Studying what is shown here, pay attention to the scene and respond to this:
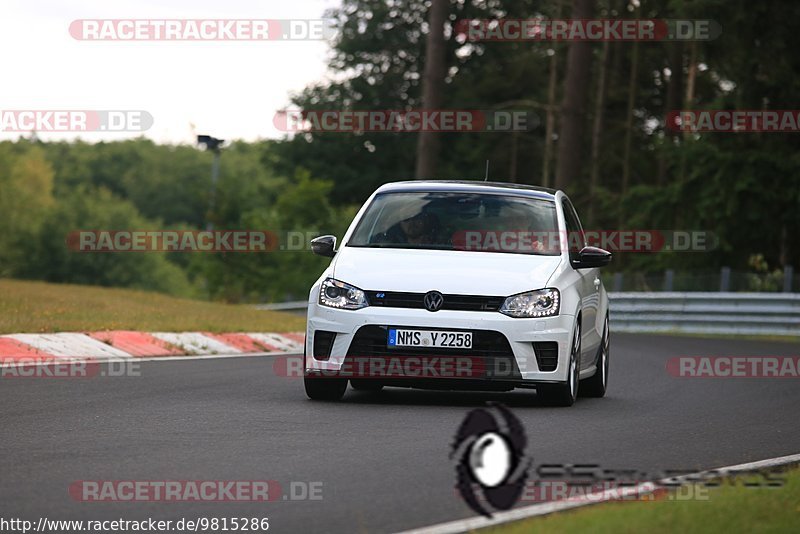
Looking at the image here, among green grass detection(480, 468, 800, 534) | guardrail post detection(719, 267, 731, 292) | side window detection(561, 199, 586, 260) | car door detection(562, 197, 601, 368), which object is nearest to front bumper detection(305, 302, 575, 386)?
car door detection(562, 197, 601, 368)

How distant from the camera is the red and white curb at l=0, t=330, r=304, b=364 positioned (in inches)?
593

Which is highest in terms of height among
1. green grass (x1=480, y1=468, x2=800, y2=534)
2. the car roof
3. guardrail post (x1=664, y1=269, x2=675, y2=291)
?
the car roof

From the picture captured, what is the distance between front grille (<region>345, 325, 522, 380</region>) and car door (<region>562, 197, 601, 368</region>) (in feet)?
3.90

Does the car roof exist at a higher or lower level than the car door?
higher

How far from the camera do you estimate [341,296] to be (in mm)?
11422

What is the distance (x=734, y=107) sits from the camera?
34.7m

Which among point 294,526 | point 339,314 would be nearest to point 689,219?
point 339,314

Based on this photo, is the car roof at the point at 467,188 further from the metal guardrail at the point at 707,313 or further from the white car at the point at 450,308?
the metal guardrail at the point at 707,313

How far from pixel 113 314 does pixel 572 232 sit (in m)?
8.66

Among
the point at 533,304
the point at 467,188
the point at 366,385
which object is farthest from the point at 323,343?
the point at 467,188

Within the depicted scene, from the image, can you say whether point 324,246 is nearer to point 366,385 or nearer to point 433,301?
point 366,385

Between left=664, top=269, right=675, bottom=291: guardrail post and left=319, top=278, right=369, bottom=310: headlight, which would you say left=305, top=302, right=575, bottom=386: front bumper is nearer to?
left=319, top=278, right=369, bottom=310: headlight

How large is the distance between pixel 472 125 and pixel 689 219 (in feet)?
73.4

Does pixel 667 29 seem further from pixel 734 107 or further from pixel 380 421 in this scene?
pixel 380 421
